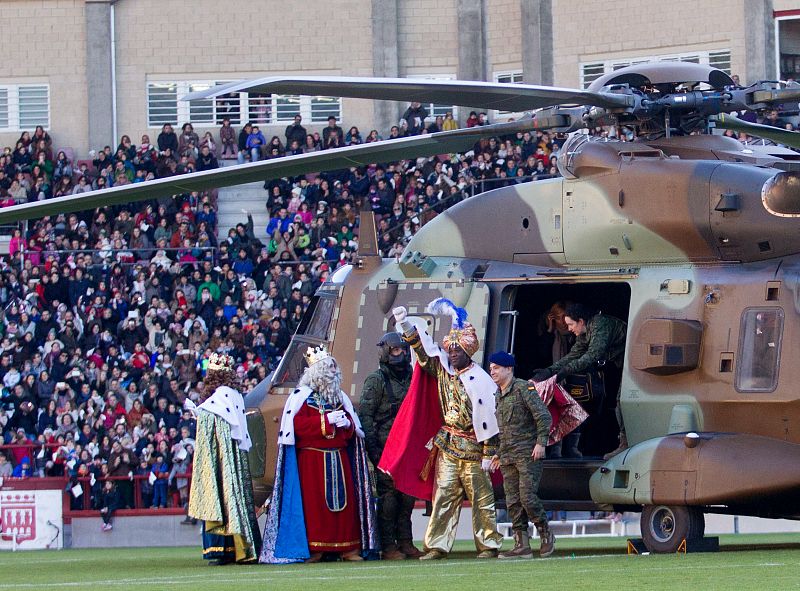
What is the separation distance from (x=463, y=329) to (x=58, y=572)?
411 centimetres

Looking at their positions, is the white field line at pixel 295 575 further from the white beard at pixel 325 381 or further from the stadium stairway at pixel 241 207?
the stadium stairway at pixel 241 207

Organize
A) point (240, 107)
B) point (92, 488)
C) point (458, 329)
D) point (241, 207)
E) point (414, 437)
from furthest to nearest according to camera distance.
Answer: point (240, 107) → point (241, 207) → point (92, 488) → point (458, 329) → point (414, 437)

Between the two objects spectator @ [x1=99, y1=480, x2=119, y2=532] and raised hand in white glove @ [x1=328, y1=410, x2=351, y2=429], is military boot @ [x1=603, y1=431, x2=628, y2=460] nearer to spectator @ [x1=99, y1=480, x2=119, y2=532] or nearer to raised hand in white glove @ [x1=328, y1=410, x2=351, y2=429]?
raised hand in white glove @ [x1=328, y1=410, x2=351, y2=429]

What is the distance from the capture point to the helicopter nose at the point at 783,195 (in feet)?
40.3

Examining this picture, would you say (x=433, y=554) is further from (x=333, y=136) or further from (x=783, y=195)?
(x=333, y=136)

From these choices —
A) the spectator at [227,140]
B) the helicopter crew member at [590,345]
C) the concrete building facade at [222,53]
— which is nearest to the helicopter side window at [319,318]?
the helicopter crew member at [590,345]

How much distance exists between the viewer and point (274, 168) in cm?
1277

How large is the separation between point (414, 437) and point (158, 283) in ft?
50.8

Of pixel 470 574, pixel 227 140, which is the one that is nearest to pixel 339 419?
pixel 470 574

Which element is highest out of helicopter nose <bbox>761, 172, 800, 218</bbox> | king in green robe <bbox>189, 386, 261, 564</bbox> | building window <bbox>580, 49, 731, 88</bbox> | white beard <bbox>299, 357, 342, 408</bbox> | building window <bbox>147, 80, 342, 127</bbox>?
building window <bbox>580, 49, 731, 88</bbox>

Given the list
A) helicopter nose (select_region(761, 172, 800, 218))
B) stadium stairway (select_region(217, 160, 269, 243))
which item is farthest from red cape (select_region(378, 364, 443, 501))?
stadium stairway (select_region(217, 160, 269, 243))

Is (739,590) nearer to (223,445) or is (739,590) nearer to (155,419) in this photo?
(223,445)

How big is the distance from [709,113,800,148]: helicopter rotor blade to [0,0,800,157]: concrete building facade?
20.3 meters

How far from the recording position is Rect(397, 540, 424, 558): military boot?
1310cm
